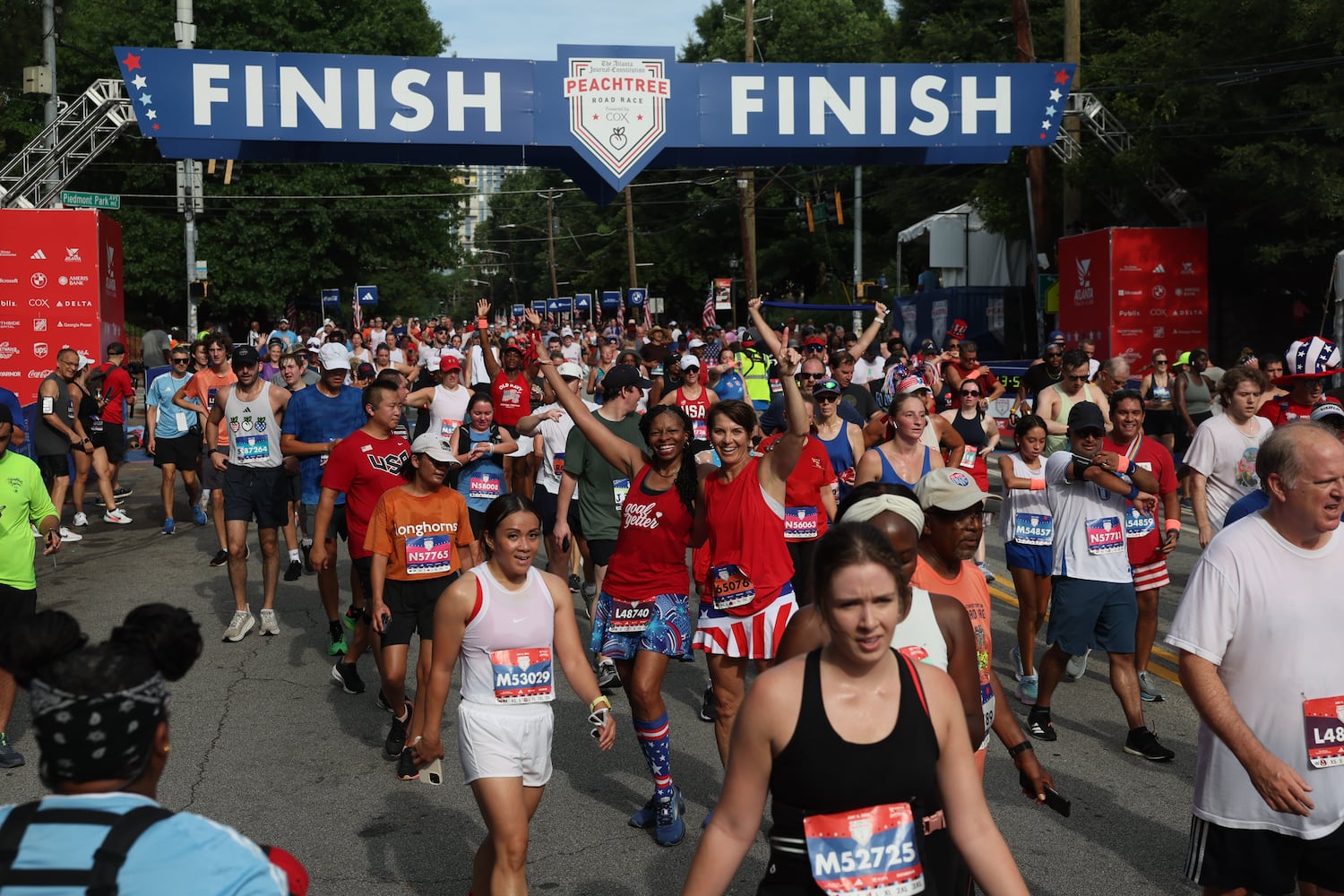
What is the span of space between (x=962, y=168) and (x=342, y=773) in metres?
39.7

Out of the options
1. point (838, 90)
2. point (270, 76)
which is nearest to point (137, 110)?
point (270, 76)

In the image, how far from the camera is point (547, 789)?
22.4 feet

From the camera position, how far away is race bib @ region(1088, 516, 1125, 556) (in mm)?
7477

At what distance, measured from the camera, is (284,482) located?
10.5 meters

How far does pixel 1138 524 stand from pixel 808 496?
1797mm

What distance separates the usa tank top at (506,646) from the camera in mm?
4871

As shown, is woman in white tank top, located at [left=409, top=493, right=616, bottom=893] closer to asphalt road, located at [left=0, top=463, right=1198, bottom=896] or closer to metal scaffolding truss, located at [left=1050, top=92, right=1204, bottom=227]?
asphalt road, located at [left=0, top=463, right=1198, bottom=896]

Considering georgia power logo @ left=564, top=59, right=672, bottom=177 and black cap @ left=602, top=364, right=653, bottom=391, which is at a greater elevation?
georgia power logo @ left=564, top=59, right=672, bottom=177

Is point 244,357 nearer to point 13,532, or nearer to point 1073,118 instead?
point 13,532

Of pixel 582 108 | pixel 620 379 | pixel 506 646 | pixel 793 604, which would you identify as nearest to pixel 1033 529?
pixel 793 604

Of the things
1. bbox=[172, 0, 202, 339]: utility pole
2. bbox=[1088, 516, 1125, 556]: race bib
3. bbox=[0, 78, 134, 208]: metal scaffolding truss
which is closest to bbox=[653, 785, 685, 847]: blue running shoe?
bbox=[1088, 516, 1125, 556]: race bib

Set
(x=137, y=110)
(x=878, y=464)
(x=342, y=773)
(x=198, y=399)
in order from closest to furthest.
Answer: (x=342, y=773) → (x=878, y=464) → (x=198, y=399) → (x=137, y=110)

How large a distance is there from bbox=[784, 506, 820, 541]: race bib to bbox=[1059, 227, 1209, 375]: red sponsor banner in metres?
19.0

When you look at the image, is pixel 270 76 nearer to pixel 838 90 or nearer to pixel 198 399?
pixel 198 399
